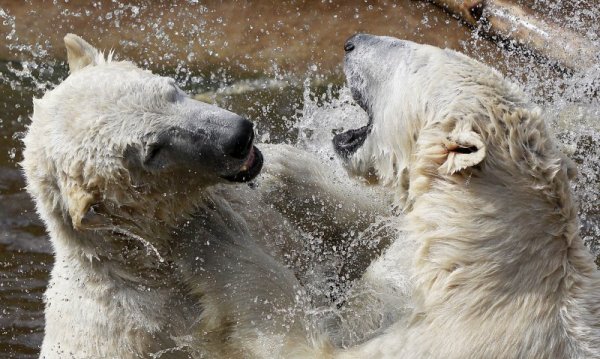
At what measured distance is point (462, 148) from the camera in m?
3.54

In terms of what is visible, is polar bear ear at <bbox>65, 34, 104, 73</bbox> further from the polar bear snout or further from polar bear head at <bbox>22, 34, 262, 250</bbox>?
the polar bear snout

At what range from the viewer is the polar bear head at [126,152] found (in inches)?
152

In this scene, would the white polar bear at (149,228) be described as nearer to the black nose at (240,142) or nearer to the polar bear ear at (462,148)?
the black nose at (240,142)

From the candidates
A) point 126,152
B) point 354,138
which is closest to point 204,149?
point 126,152

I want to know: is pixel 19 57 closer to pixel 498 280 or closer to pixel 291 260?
pixel 291 260

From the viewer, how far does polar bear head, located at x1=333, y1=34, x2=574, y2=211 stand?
3566 millimetres

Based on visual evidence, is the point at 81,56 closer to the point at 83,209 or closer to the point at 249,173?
the point at 83,209

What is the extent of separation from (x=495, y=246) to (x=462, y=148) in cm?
41

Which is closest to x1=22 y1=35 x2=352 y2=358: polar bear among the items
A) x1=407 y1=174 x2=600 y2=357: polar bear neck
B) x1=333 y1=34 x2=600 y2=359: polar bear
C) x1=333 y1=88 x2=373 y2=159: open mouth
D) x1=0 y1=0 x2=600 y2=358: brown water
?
x1=333 y1=88 x2=373 y2=159: open mouth

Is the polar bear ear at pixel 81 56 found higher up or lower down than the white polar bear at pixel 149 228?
higher up

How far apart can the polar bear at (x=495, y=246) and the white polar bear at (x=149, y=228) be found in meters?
0.69

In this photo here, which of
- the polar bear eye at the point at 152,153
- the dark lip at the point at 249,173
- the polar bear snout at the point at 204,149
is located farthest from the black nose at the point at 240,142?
the polar bear eye at the point at 152,153

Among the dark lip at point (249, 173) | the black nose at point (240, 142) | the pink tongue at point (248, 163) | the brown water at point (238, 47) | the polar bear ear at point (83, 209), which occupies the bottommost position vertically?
the brown water at point (238, 47)

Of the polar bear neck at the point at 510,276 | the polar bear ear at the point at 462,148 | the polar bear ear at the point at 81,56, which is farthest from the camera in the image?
the polar bear ear at the point at 81,56
